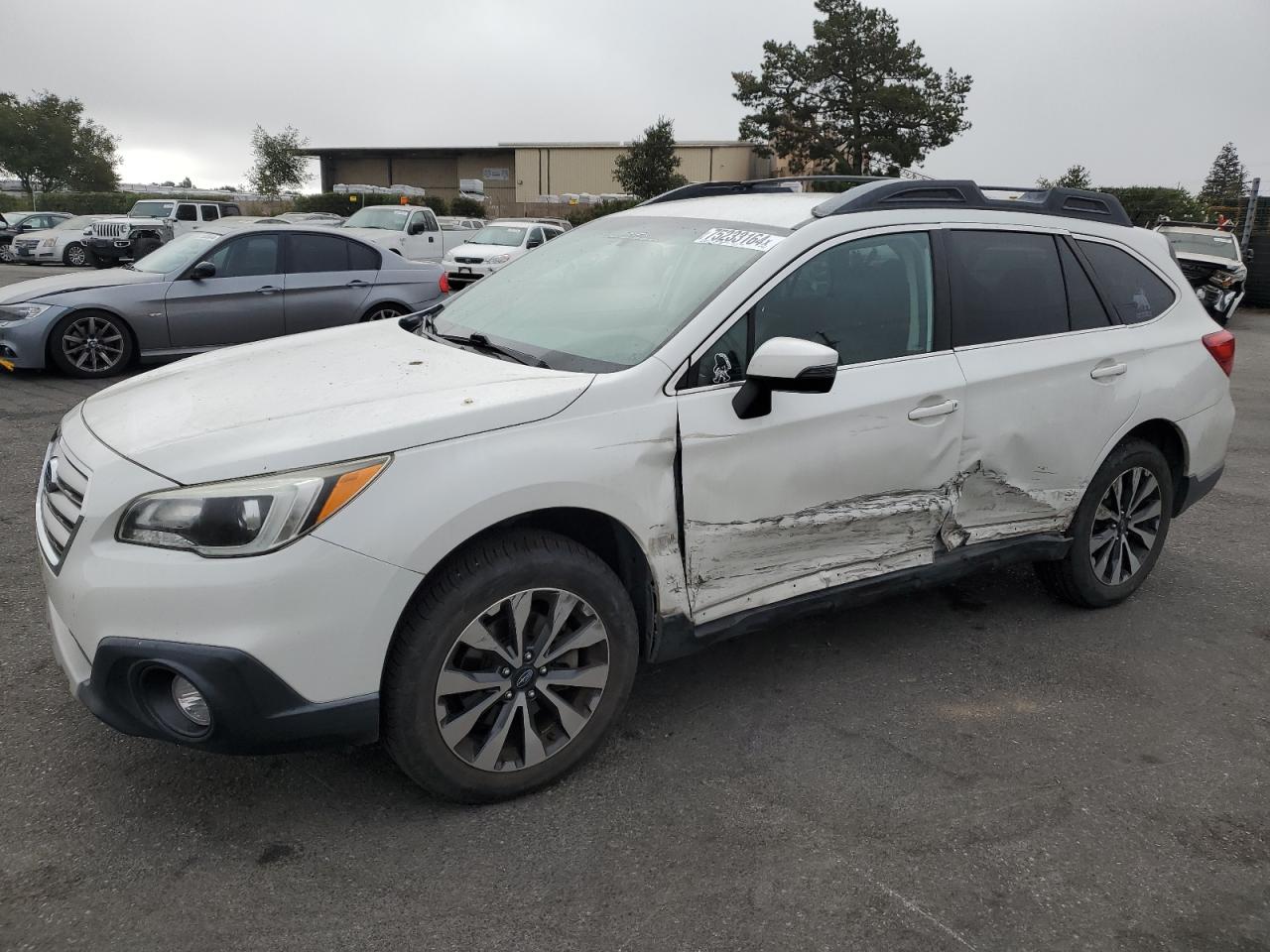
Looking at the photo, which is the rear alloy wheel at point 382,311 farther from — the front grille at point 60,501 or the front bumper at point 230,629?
the front bumper at point 230,629

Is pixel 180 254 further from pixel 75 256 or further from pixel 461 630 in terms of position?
pixel 75 256

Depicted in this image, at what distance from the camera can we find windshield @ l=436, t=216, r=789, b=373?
328 cm

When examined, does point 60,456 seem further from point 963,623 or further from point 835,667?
point 963,623

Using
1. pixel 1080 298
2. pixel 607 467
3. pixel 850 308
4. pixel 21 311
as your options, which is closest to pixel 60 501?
pixel 607 467

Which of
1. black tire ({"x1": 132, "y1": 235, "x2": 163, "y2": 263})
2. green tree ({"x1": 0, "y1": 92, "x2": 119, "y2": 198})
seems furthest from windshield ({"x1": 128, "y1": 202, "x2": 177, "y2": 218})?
green tree ({"x1": 0, "y1": 92, "x2": 119, "y2": 198})

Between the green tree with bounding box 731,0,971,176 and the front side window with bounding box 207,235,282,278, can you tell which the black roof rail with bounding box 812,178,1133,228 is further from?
the green tree with bounding box 731,0,971,176

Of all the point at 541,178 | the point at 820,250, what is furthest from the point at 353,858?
the point at 541,178

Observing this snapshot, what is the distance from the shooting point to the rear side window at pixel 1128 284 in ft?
14.3

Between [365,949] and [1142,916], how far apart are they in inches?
75.7

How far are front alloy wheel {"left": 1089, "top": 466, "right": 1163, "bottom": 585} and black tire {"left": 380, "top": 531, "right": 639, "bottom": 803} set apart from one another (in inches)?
96.5

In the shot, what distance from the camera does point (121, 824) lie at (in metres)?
2.77

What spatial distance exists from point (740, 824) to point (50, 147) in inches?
2953

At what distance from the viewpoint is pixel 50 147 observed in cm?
6419

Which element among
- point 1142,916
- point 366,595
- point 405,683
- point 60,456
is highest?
point 60,456
